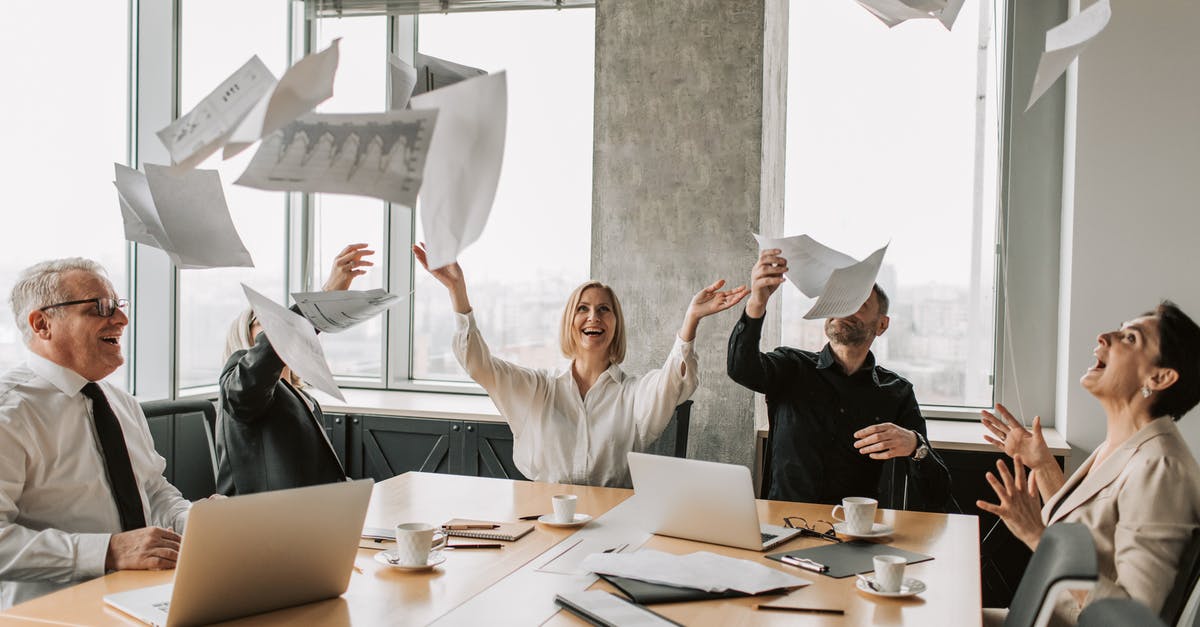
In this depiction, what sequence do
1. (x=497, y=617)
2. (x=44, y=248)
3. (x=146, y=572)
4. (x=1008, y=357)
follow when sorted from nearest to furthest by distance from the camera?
(x=497, y=617)
(x=146, y=572)
(x=44, y=248)
(x=1008, y=357)

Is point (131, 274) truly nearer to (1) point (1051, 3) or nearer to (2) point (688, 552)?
(2) point (688, 552)

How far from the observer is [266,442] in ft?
9.62

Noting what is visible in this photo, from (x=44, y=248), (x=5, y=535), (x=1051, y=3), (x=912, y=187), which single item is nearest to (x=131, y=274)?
(x=44, y=248)

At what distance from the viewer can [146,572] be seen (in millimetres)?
Result: 1947

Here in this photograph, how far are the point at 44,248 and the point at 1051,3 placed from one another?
4.03 m

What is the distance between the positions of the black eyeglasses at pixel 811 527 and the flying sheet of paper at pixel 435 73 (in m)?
1.45

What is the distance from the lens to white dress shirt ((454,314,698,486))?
10.2 ft

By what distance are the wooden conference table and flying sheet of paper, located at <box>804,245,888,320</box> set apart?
1.81 ft

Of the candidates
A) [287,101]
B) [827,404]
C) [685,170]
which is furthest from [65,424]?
[685,170]

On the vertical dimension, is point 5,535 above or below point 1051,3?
below

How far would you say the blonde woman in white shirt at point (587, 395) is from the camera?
10.1 ft

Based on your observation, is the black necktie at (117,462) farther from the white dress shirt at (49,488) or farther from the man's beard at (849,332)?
the man's beard at (849,332)

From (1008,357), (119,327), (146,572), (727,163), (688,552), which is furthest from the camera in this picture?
(1008,357)

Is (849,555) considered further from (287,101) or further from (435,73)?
(287,101)
